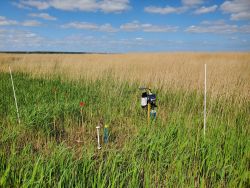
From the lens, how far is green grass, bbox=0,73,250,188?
7.73 feet

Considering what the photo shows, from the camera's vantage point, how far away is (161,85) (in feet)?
22.1

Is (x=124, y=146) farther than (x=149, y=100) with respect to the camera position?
No

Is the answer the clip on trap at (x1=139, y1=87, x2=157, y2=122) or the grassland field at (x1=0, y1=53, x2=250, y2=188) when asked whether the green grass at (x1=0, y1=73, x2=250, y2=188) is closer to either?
the grassland field at (x1=0, y1=53, x2=250, y2=188)

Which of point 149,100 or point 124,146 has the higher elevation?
point 149,100

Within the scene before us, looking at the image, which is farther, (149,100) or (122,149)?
(149,100)

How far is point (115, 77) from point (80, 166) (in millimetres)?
5512

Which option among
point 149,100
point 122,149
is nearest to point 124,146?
point 122,149

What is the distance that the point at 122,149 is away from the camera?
289 cm

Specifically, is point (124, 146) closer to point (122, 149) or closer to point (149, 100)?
point (122, 149)

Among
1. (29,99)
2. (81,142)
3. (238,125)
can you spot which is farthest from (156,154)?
(29,99)

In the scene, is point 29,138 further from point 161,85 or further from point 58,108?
point 161,85

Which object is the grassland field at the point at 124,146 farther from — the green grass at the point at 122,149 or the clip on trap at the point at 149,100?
the clip on trap at the point at 149,100

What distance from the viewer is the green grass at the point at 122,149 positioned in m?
2.36

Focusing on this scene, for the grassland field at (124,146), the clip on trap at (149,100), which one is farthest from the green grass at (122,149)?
the clip on trap at (149,100)
